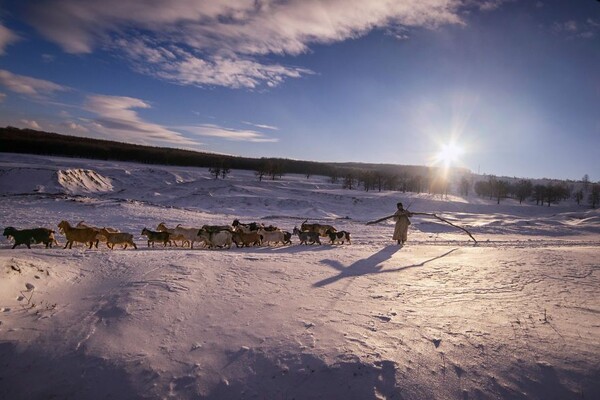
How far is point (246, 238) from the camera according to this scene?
47.6 feet

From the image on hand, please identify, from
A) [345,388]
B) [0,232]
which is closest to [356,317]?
[345,388]

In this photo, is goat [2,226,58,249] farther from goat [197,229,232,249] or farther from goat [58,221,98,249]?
goat [197,229,232,249]

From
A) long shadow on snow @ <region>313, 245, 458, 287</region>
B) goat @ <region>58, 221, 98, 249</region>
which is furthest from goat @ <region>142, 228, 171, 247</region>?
long shadow on snow @ <region>313, 245, 458, 287</region>

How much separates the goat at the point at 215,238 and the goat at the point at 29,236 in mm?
4906

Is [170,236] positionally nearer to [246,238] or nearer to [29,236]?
[246,238]

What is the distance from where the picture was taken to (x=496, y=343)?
5637 millimetres

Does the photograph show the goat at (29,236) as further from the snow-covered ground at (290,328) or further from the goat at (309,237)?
the goat at (309,237)

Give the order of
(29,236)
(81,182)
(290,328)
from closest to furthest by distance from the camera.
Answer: (290,328) → (29,236) → (81,182)

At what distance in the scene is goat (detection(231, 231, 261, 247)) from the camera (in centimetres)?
1421

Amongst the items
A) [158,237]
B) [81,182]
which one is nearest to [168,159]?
[81,182]

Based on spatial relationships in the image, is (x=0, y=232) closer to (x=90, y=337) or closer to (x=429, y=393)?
(x=90, y=337)

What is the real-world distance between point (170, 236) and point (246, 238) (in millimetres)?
3051

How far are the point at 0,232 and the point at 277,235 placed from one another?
11.3 metres

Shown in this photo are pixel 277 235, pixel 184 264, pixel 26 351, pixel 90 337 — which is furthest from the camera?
pixel 277 235
